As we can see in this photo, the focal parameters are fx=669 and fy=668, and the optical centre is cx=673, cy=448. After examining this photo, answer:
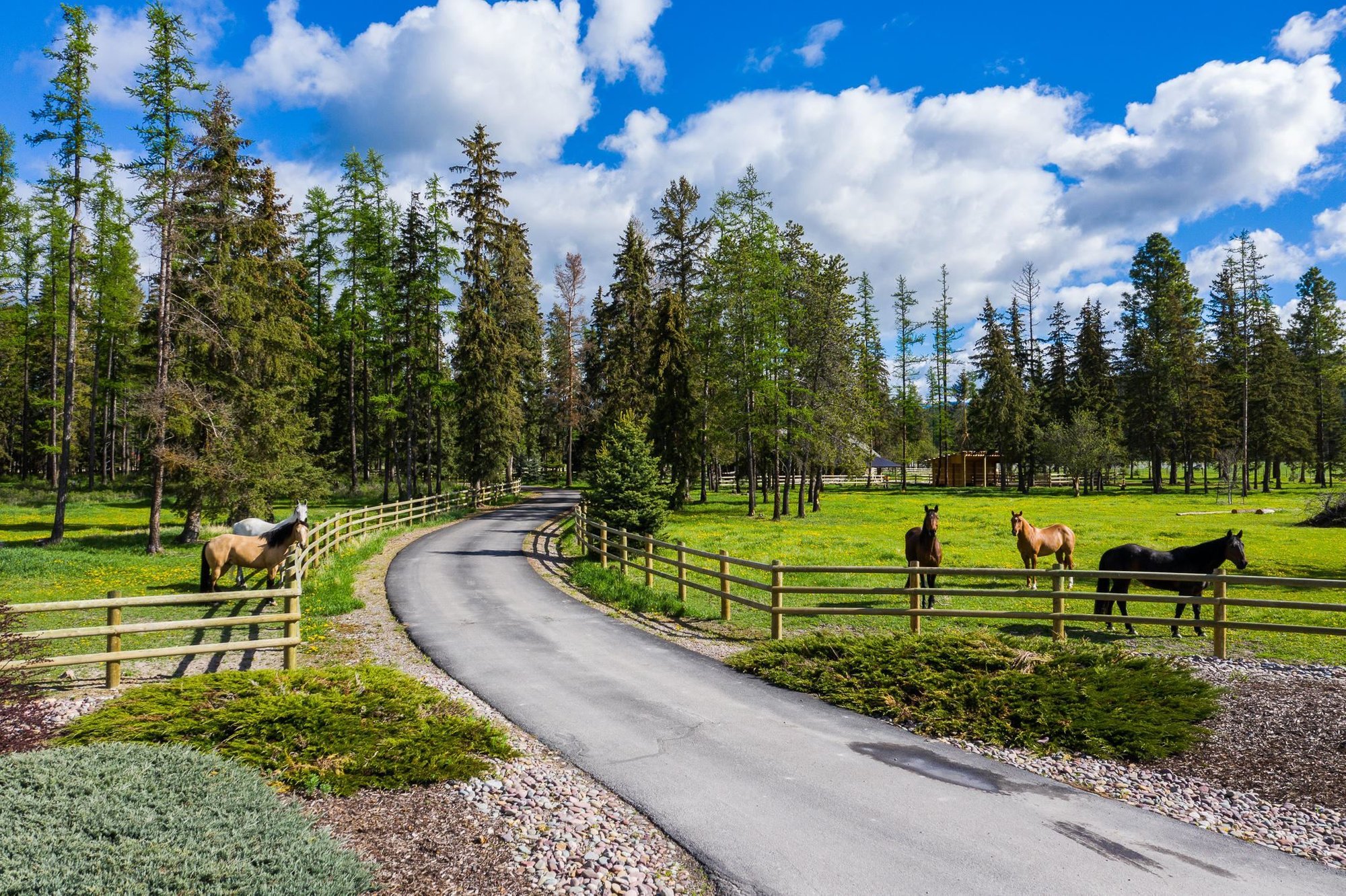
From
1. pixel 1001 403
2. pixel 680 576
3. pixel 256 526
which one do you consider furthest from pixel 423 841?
pixel 1001 403

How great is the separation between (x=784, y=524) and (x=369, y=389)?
1285 inches

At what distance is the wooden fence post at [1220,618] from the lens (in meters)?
9.78

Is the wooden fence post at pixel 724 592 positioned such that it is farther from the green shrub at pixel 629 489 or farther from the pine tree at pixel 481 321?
the pine tree at pixel 481 321

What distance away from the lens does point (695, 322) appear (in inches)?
1484

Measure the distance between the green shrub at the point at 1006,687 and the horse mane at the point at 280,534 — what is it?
33.6 feet

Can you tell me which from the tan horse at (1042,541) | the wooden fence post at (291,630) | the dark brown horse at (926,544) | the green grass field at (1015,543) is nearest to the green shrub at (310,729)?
the wooden fence post at (291,630)

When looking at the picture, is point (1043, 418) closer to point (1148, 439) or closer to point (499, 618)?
point (1148, 439)

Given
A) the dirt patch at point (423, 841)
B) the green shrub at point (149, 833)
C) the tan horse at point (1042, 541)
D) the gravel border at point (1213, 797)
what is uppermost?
the tan horse at point (1042, 541)

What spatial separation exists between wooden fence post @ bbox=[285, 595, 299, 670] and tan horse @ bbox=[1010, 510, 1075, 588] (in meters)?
Result: 14.0

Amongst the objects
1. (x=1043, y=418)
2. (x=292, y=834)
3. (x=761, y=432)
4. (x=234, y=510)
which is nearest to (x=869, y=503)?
(x=761, y=432)

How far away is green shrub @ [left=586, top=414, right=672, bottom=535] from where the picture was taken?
781 inches

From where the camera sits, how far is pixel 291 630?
9.05 metres

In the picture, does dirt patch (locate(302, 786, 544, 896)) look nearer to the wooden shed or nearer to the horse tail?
the horse tail

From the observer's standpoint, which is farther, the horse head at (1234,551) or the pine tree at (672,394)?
the pine tree at (672,394)
